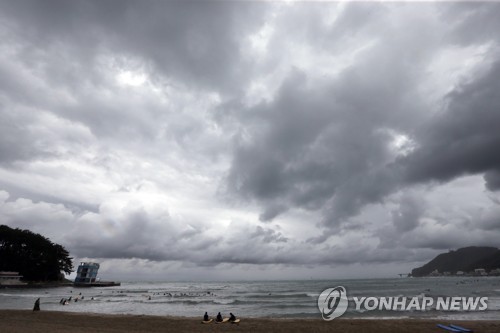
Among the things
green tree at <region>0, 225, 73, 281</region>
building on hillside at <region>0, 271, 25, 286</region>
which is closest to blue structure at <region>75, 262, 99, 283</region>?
green tree at <region>0, 225, 73, 281</region>

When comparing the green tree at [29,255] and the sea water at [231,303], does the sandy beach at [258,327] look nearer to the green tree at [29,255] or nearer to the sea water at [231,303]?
the sea water at [231,303]

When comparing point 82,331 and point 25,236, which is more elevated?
point 25,236

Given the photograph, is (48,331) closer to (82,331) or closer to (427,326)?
(82,331)

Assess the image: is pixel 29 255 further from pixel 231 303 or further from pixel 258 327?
pixel 258 327

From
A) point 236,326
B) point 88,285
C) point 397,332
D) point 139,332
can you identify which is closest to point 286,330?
point 236,326

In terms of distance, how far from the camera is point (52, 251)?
120500 millimetres

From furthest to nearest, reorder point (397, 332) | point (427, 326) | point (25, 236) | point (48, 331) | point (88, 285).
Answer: point (88, 285) → point (25, 236) → point (427, 326) → point (397, 332) → point (48, 331)

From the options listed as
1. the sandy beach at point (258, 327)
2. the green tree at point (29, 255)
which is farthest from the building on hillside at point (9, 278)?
the sandy beach at point (258, 327)

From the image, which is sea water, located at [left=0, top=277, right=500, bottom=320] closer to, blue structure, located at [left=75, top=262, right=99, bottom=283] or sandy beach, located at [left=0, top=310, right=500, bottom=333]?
sandy beach, located at [left=0, top=310, right=500, bottom=333]

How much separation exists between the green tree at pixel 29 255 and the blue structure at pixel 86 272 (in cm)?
812

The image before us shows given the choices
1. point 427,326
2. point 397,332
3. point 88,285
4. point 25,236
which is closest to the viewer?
point 397,332

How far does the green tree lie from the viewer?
106m

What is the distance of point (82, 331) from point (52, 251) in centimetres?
12104

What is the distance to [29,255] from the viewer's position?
364ft
